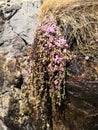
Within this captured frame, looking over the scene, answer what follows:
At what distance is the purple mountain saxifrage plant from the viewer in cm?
442

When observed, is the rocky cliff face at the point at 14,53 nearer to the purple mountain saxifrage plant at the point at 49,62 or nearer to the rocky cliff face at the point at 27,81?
→ the rocky cliff face at the point at 27,81

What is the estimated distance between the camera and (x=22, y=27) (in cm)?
548

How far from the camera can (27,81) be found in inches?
194

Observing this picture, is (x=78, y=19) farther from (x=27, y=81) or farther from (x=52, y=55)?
(x=27, y=81)

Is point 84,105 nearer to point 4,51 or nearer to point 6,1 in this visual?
point 4,51

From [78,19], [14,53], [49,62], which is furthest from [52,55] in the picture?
[14,53]

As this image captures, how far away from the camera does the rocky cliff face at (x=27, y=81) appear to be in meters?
4.23

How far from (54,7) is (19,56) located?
0.78m

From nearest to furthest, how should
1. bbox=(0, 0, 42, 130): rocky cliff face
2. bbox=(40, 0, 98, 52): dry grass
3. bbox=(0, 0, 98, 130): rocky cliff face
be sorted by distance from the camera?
bbox=(0, 0, 98, 130): rocky cliff face, bbox=(40, 0, 98, 52): dry grass, bbox=(0, 0, 42, 130): rocky cliff face

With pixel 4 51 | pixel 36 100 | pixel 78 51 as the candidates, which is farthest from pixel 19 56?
pixel 78 51

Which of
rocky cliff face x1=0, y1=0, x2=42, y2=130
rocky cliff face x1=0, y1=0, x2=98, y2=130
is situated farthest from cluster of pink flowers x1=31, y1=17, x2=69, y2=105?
rocky cliff face x1=0, y1=0, x2=42, y2=130

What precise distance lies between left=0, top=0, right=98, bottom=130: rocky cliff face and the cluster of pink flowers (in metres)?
0.11

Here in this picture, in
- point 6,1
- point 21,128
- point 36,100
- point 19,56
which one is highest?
point 6,1

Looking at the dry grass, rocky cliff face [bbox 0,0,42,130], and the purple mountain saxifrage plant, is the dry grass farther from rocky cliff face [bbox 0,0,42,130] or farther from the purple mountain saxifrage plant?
rocky cliff face [bbox 0,0,42,130]
